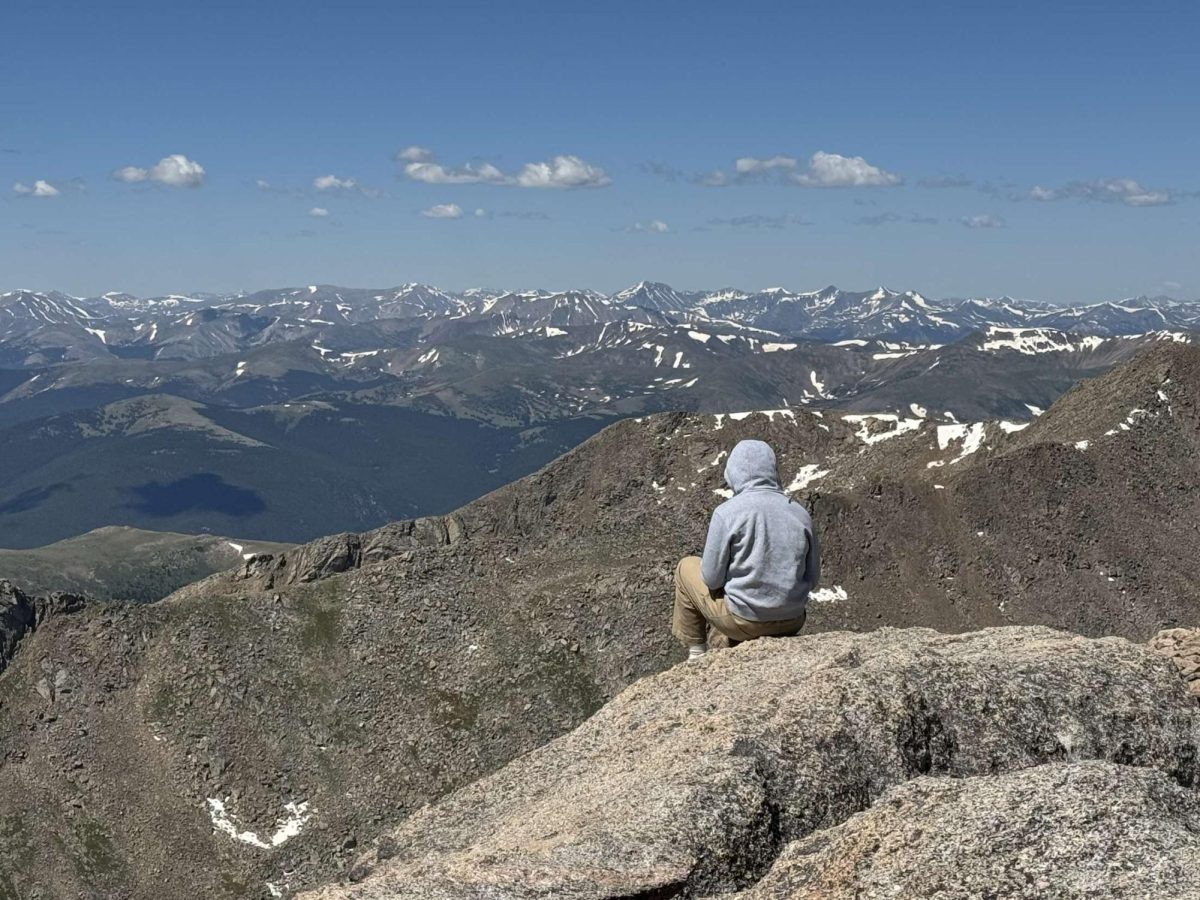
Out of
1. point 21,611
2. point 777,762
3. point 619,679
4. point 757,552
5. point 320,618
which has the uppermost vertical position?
point 757,552

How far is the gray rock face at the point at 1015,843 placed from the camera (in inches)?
428

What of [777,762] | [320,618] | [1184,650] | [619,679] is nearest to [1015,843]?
[777,762]

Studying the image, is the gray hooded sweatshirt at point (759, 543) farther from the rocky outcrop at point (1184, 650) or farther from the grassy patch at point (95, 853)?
the grassy patch at point (95, 853)

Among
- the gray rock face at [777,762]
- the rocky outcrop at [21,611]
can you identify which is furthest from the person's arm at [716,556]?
the rocky outcrop at [21,611]

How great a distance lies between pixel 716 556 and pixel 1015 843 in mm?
9524

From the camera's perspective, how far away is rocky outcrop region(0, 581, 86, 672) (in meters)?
110

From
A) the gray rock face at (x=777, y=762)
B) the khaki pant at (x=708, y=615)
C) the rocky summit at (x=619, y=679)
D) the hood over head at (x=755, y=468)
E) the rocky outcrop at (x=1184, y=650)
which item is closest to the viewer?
the gray rock face at (x=777, y=762)

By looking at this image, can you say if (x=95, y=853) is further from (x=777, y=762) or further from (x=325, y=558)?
(x=777, y=762)

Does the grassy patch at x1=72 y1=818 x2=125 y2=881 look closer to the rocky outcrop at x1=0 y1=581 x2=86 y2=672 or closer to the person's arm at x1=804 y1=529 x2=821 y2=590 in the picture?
the rocky outcrop at x1=0 y1=581 x2=86 y2=672

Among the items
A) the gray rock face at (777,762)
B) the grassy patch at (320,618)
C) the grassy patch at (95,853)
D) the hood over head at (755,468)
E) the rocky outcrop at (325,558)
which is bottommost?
the grassy patch at (95,853)

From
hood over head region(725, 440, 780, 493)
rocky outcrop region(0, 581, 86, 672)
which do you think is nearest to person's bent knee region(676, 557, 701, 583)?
hood over head region(725, 440, 780, 493)

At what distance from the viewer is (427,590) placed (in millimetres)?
115625

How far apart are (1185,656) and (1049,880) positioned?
41.0 ft

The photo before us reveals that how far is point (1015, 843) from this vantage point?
11602 mm
